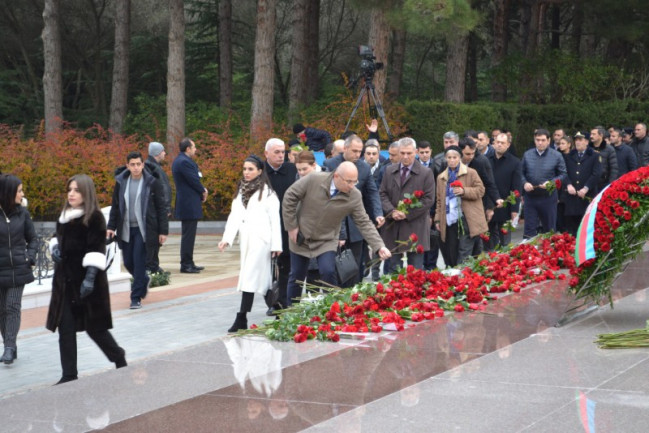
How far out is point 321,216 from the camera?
10.2 metres

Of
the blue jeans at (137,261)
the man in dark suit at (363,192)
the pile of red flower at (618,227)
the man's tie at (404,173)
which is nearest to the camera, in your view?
the pile of red flower at (618,227)

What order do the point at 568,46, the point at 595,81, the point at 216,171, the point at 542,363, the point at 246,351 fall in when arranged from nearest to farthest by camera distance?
the point at 542,363 < the point at 246,351 < the point at 216,171 < the point at 595,81 < the point at 568,46

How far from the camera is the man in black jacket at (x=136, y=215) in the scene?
12.3 m

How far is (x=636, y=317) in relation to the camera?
9.37 metres

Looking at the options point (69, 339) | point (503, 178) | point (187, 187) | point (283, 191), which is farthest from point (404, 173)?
point (69, 339)

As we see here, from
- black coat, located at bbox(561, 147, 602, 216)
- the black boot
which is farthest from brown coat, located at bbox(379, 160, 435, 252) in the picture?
black coat, located at bbox(561, 147, 602, 216)

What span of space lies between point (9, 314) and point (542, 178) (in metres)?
8.64

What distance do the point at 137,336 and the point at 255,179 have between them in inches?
78.3

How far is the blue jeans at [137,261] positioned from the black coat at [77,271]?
4002 millimetres

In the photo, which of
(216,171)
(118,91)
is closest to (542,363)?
(216,171)

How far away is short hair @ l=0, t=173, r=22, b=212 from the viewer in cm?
944

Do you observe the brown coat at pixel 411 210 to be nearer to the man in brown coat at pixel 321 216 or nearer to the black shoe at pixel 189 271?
the man in brown coat at pixel 321 216

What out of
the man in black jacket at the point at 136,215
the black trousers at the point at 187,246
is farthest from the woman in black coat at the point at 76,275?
the black trousers at the point at 187,246

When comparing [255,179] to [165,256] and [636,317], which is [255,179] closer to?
[636,317]
